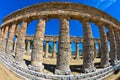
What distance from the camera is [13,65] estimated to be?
26359 mm

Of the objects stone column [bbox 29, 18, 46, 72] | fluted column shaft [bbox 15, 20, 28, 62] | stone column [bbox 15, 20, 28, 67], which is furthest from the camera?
fluted column shaft [bbox 15, 20, 28, 62]

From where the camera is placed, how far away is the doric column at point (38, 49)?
24473 millimetres

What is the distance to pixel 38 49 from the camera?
25453 mm

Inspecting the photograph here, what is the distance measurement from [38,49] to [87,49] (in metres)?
7.74

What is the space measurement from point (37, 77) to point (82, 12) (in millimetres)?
13230

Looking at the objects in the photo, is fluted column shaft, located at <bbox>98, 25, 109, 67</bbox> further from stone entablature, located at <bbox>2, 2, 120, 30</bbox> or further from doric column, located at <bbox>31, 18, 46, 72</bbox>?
doric column, located at <bbox>31, 18, 46, 72</bbox>

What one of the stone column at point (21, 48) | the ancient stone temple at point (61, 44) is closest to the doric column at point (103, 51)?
the ancient stone temple at point (61, 44)

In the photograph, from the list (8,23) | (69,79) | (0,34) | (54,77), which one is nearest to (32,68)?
(54,77)

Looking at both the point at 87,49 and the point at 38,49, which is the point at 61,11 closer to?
the point at 38,49

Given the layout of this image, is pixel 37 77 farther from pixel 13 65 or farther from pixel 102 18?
pixel 102 18

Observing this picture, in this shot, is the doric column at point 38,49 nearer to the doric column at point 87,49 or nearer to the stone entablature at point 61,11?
the stone entablature at point 61,11

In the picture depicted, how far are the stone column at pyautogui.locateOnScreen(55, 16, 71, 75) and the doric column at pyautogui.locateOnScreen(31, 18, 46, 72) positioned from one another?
2773 mm

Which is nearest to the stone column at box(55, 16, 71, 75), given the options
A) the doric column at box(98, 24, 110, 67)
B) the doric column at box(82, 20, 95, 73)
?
the doric column at box(82, 20, 95, 73)

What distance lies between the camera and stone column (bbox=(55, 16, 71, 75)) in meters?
23.7
